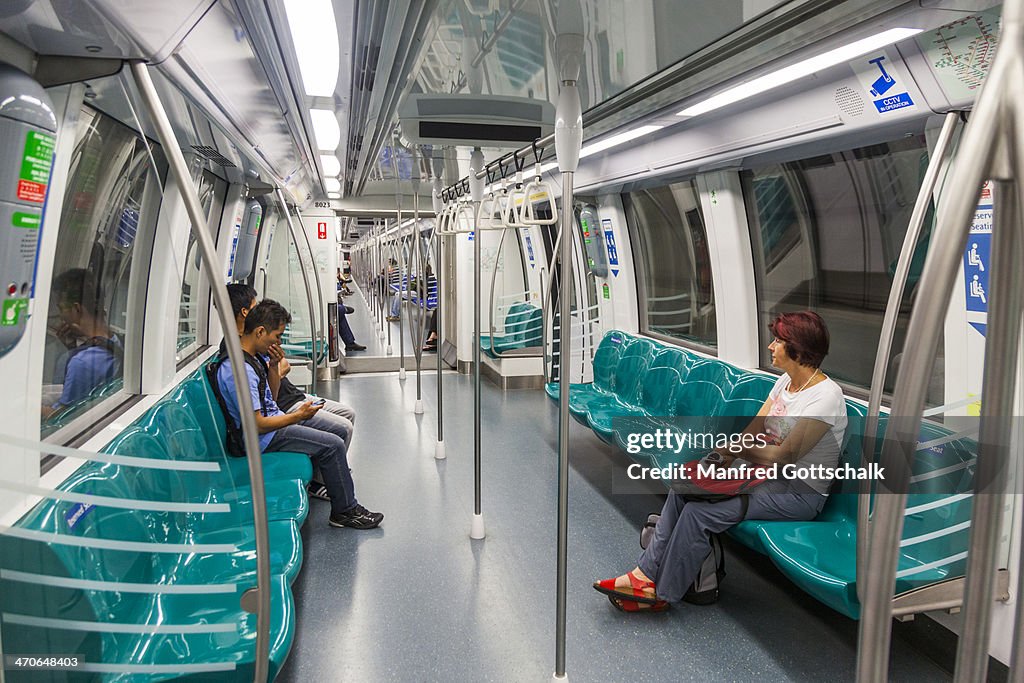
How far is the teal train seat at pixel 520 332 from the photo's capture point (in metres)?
8.60

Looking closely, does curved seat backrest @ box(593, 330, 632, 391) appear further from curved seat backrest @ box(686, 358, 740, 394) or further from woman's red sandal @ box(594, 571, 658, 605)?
woman's red sandal @ box(594, 571, 658, 605)

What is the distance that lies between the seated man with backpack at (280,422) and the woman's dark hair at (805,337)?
2482 millimetres

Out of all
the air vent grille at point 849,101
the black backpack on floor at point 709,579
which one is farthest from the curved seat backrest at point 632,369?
the air vent grille at point 849,101

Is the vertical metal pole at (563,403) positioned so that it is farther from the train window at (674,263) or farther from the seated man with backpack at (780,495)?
the train window at (674,263)

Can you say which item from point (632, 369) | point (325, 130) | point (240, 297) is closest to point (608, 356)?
point (632, 369)

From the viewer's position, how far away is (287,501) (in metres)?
3.35

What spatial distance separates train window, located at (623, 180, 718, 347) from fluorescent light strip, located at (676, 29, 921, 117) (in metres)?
2.24

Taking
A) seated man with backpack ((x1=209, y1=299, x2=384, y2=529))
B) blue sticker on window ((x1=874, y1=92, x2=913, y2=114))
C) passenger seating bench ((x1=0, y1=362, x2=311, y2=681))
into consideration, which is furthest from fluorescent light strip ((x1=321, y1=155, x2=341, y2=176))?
passenger seating bench ((x1=0, y1=362, x2=311, y2=681))

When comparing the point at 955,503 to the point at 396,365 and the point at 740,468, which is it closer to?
the point at 740,468

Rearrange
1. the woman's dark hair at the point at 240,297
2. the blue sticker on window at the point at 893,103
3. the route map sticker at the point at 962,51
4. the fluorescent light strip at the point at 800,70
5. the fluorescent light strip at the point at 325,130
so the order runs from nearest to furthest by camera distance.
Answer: the route map sticker at the point at 962,51 < the fluorescent light strip at the point at 800,70 < the blue sticker on window at the point at 893,103 < the woman's dark hair at the point at 240,297 < the fluorescent light strip at the point at 325,130

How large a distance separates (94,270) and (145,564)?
1.86 meters

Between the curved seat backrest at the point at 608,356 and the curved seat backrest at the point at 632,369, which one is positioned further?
the curved seat backrest at the point at 608,356

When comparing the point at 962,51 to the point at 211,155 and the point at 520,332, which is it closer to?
the point at 211,155

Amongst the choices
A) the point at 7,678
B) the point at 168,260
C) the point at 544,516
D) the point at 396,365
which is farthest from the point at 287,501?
the point at 396,365
